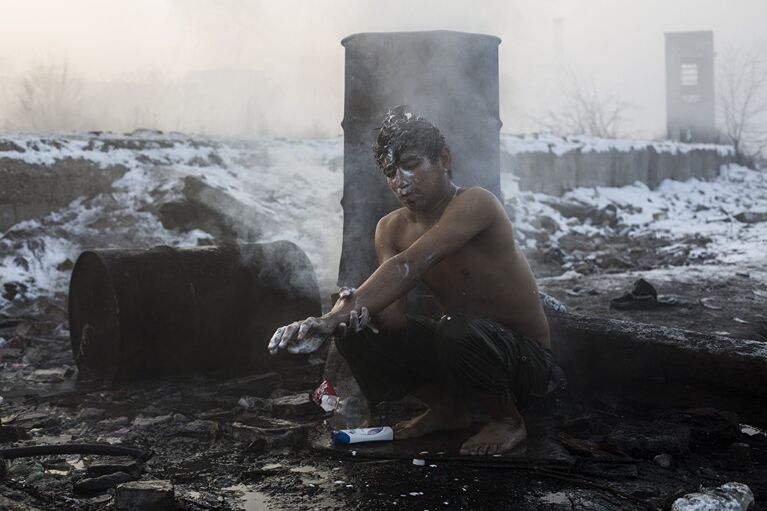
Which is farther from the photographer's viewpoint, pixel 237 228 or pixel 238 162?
pixel 238 162

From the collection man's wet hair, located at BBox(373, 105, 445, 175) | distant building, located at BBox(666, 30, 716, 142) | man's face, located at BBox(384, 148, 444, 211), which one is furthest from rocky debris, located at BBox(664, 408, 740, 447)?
distant building, located at BBox(666, 30, 716, 142)

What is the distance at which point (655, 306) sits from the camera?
262 inches

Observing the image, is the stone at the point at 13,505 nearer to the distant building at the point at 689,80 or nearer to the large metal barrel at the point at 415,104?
the large metal barrel at the point at 415,104

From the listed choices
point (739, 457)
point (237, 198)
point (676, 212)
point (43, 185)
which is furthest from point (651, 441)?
point (676, 212)

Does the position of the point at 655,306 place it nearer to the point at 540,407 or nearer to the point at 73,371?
the point at 540,407

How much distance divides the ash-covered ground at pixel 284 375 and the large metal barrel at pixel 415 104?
42.7 inches

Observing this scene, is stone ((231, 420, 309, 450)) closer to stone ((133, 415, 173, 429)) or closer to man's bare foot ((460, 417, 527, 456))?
stone ((133, 415, 173, 429))

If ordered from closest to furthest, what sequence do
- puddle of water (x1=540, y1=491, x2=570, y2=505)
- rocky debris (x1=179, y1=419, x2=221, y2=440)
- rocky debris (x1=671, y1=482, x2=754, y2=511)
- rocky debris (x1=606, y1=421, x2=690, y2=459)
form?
rocky debris (x1=671, y1=482, x2=754, y2=511)
puddle of water (x1=540, y1=491, x2=570, y2=505)
rocky debris (x1=606, y1=421, x2=690, y2=459)
rocky debris (x1=179, y1=419, x2=221, y2=440)

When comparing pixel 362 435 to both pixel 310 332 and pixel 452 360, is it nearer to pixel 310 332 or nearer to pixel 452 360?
pixel 452 360

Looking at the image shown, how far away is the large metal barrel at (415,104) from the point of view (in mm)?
4711

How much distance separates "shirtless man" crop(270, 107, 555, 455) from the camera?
332cm

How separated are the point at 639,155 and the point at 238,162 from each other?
32.4 feet

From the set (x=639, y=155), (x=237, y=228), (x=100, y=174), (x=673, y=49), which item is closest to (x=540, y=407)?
(x=237, y=228)

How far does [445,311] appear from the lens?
12.5 ft
